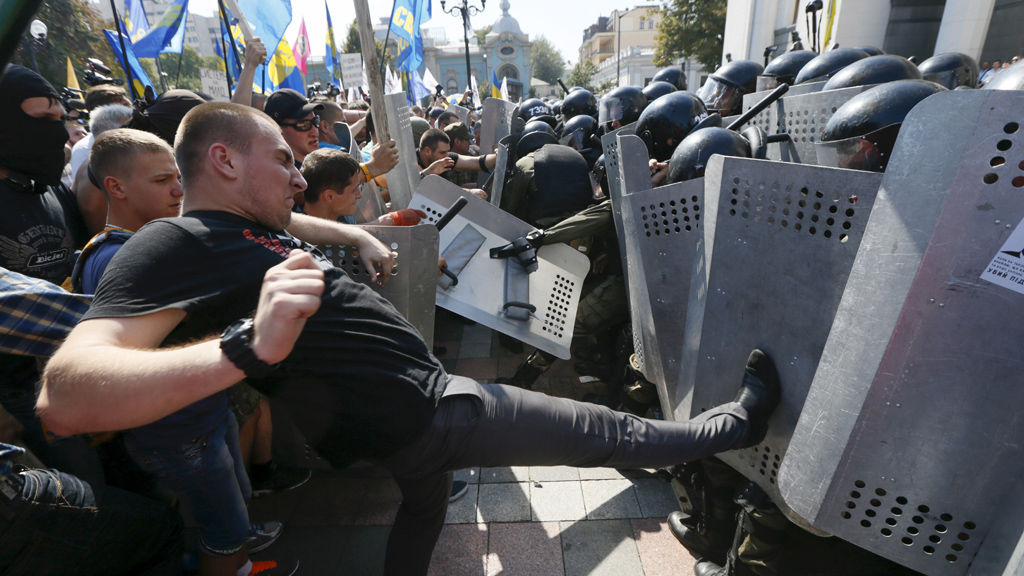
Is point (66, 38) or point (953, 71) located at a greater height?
point (66, 38)

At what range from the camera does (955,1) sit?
40.8 ft

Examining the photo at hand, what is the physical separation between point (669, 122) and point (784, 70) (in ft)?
9.49

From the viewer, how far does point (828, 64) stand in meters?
4.72

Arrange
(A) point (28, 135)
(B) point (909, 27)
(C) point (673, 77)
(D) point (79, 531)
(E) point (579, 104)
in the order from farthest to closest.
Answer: (B) point (909, 27)
(C) point (673, 77)
(E) point (579, 104)
(A) point (28, 135)
(D) point (79, 531)

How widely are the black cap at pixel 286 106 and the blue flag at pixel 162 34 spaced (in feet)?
20.0

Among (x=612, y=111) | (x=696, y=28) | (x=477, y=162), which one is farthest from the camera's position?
(x=696, y=28)

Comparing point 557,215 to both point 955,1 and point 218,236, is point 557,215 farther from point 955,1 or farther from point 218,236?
point 955,1

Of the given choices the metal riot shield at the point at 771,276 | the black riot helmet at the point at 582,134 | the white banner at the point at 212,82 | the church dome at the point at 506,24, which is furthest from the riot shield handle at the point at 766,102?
the church dome at the point at 506,24

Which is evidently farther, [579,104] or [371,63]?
[579,104]

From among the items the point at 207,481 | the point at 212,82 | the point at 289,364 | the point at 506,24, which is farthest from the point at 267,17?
the point at 506,24

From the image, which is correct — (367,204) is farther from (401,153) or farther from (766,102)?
(766,102)

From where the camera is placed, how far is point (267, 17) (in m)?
7.18

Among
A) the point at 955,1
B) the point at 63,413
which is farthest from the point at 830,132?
the point at 955,1

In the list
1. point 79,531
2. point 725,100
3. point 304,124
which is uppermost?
point 304,124
